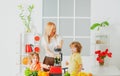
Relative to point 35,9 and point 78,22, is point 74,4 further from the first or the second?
point 35,9

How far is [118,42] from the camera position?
4.02 meters

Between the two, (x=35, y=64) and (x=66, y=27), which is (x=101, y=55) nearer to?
(x=66, y=27)

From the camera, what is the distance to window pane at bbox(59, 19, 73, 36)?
405 centimetres

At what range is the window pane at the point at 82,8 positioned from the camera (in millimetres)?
4043

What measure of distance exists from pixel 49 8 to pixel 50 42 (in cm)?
135

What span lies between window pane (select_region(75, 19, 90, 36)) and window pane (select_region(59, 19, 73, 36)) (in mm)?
74

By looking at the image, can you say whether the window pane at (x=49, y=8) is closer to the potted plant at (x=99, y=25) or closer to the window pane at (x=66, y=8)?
Answer: the window pane at (x=66, y=8)

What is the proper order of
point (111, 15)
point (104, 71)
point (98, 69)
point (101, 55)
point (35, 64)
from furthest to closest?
point (111, 15) → point (101, 55) → point (98, 69) → point (104, 71) → point (35, 64)

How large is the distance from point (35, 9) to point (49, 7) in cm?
17

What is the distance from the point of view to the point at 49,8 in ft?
13.3

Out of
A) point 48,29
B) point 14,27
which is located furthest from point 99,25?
point 48,29

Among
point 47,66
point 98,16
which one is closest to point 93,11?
point 98,16

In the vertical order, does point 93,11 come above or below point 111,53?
above

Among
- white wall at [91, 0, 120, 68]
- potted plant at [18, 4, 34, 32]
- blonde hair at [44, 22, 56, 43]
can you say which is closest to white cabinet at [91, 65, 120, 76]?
white wall at [91, 0, 120, 68]
